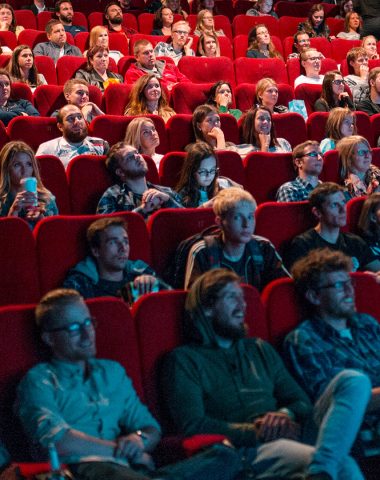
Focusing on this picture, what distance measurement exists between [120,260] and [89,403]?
0.28 meters

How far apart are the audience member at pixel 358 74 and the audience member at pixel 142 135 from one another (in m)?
0.84

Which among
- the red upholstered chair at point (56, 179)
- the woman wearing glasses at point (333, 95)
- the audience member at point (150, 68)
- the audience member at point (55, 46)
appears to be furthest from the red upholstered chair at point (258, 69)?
the red upholstered chair at point (56, 179)

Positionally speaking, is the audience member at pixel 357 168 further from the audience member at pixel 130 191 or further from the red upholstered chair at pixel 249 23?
the red upholstered chair at pixel 249 23

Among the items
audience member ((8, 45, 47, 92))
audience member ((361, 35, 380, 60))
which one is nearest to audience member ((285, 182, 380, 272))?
audience member ((8, 45, 47, 92))

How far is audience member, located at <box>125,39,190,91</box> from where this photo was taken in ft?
7.97

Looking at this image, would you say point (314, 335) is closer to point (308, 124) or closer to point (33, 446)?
point (33, 446)

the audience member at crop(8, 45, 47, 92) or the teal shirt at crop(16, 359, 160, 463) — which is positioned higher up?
the audience member at crop(8, 45, 47, 92)

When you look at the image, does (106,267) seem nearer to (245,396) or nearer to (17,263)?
(17,263)

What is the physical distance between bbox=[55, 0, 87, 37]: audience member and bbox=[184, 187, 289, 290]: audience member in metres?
1.58

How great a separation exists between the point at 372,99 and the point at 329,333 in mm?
1369

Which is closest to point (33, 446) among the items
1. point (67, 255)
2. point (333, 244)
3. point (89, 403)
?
point (89, 403)

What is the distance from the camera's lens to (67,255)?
4.27ft

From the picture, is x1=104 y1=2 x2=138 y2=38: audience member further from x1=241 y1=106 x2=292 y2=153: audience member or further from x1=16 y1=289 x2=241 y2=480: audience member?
x1=16 y1=289 x2=241 y2=480: audience member

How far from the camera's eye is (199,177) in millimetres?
1641
